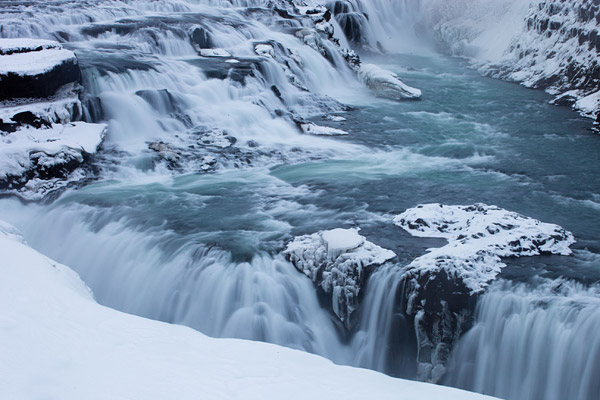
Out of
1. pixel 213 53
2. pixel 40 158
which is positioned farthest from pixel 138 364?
pixel 213 53

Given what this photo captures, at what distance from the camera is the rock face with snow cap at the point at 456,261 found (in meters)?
6.50

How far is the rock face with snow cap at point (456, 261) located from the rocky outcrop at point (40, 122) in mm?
6221

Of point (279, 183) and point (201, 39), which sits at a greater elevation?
point (201, 39)

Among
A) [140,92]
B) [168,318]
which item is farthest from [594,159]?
[140,92]

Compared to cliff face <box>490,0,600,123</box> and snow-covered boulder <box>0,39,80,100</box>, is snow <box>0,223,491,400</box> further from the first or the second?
cliff face <box>490,0,600,123</box>

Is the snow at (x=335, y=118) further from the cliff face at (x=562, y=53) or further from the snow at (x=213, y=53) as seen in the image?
the cliff face at (x=562, y=53)

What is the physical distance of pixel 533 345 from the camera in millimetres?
6125

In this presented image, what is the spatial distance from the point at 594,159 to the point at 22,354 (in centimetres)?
1084

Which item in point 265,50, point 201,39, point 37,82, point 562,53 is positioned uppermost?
point 562,53

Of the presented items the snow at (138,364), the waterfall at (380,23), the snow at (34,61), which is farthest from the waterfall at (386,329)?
the waterfall at (380,23)

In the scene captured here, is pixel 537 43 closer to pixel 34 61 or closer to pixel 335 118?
pixel 335 118

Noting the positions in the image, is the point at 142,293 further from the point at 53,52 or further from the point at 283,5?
the point at 283,5

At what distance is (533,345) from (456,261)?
129 centimetres

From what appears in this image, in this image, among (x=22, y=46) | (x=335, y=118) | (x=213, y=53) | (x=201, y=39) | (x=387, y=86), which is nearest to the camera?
(x=22, y=46)
